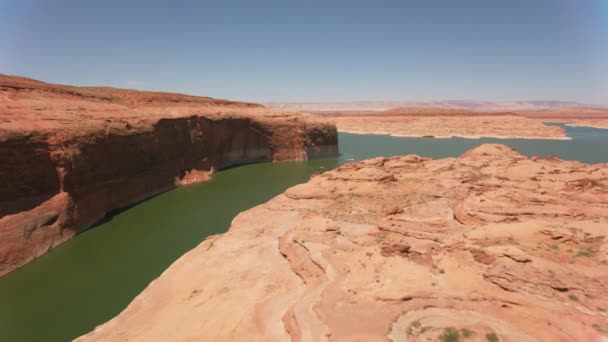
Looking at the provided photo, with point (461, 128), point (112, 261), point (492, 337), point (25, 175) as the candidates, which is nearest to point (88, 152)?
point (25, 175)

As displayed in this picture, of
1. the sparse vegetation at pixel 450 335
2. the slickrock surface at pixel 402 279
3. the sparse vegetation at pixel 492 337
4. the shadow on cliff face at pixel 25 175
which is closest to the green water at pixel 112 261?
the slickrock surface at pixel 402 279

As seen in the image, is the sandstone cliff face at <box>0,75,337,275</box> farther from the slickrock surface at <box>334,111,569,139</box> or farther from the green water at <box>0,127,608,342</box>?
the slickrock surface at <box>334,111,569,139</box>

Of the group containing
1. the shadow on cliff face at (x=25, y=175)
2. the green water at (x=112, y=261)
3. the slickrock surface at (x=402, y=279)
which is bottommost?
the green water at (x=112, y=261)

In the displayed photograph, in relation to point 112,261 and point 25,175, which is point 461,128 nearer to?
point 112,261

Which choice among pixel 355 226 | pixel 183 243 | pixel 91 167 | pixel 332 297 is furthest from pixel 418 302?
pixel 91 167

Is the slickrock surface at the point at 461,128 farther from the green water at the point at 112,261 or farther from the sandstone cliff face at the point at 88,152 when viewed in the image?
the green water at the point at 112,261
